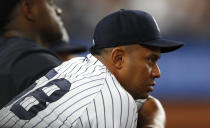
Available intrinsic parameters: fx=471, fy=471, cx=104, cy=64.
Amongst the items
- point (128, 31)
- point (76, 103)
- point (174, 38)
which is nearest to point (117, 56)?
point (128, 31)

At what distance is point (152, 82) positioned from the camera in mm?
1813

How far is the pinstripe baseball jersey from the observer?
58.8 inches

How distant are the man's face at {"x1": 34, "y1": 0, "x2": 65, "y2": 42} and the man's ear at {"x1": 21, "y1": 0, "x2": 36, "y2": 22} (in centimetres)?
3

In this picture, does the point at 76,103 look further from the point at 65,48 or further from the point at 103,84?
the point at 65,48

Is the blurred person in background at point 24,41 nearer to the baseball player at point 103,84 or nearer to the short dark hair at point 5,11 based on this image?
the short dark hair at point 5,11

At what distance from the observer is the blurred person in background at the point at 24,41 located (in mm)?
1868

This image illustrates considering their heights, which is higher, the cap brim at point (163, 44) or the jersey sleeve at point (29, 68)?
the cap brim at point (163, 44)

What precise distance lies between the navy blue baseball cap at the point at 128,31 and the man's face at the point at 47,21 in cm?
66

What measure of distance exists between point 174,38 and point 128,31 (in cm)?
457

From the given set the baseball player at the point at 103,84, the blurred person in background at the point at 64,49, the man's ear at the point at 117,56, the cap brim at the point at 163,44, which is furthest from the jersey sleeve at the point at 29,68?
the blurred person in background at the point at 64,49

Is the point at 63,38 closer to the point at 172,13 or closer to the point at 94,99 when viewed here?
the point at 94,99

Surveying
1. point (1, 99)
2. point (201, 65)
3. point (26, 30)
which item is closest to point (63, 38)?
point (26, 30)

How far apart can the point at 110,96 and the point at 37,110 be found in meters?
0.25

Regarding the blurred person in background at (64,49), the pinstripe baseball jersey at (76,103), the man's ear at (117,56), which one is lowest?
the blurred person in background at (64,49)
